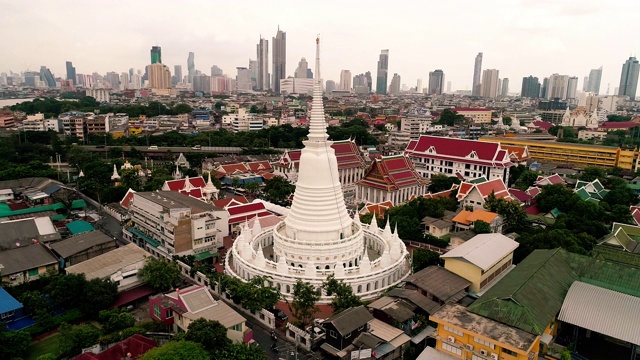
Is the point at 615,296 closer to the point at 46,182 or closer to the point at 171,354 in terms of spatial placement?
the point at 171,354

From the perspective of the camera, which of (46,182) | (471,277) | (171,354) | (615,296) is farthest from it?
(46,182)

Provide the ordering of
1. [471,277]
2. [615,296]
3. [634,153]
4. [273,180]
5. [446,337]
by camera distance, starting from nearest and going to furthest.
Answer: [446,337], [615,296], [471,277], [273,180], [634,153]

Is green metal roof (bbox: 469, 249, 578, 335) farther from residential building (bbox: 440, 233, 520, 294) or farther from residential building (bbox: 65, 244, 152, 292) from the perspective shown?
residential building (bbox: 65, 244, 152, 292)

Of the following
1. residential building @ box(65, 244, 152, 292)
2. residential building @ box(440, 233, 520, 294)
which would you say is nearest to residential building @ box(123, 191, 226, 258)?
residential building @ box(65, 244, 152, 292)

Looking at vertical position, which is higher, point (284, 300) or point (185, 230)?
point (185, 230)

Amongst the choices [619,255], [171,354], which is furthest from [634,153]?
[171,354]

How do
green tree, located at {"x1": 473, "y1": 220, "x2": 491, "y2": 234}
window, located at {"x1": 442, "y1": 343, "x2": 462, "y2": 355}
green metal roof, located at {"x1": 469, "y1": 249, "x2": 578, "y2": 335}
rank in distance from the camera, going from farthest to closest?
1. green tree, located at {"x1": 473, "y1": 220, "x2": 491, "y2": 234}
2. green metal roof, located at {"x1": 469, "y1": 249, "x2": 578, "y2": 335}
3. window, located at {"x1": 442, "y1": 343, "x2": 462, "y2": 355}
